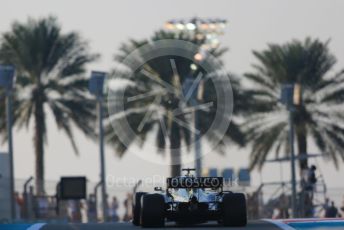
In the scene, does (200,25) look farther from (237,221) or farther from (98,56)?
(237,221)

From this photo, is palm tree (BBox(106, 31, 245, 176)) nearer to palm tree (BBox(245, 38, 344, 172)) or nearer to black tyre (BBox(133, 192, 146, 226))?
palm tree (BBox(245, 38, 344, 172))

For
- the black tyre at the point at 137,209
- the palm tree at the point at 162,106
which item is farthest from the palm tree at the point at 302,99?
the black tyre at the point at 137,209

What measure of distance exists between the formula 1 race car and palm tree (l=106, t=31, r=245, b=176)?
3342 centimetres

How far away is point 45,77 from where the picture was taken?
6106cm

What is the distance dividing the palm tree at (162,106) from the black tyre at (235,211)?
34490 millimetres

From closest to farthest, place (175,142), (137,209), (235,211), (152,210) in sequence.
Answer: (235,211) < (152,210) < (137,209) < (175,142)

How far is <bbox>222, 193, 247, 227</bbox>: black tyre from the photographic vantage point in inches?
976

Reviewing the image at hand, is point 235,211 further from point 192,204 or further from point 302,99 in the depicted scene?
point 302,99

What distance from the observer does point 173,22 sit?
61156 millimetres

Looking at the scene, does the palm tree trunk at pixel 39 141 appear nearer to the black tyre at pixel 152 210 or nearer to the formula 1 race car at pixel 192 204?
the formula 1 race car at pixel 192 204

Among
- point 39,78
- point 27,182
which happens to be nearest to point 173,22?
point 39,78

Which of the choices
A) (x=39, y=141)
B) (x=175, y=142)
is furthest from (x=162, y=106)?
(x=39, y=141)

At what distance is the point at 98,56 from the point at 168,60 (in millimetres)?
3341

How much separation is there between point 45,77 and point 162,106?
16.9 ft
